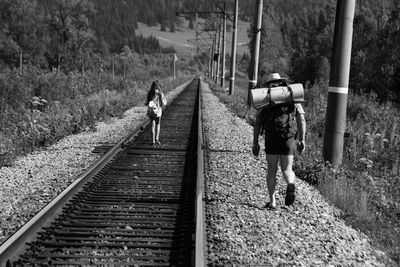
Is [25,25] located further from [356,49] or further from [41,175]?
[41,175]

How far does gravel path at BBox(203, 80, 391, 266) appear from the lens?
4.99 metres

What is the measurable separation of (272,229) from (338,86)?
13.0ft

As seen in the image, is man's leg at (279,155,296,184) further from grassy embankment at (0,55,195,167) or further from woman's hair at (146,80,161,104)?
woman's hair at (146,80,161,104)

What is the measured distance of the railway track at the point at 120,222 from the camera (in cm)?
468

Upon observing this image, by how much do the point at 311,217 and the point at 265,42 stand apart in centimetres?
8347

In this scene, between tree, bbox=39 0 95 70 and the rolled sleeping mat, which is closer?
the rolled sleeping mat

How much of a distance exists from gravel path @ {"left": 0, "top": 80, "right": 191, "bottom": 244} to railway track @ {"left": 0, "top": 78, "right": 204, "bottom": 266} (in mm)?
411

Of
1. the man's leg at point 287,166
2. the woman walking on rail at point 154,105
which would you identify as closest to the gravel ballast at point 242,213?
the man's leg at point 287,166

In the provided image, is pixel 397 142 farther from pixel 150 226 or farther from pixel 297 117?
pixel 150 226

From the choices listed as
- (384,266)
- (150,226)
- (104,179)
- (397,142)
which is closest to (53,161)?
(104,179)

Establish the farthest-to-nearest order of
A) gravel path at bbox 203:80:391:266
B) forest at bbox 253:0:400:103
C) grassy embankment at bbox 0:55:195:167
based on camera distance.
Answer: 1. forest at bbox 253:0:400:103
2. grassy embankment at bbox 0:55:195:167
3. gravel path at bbox 203:80:391:266

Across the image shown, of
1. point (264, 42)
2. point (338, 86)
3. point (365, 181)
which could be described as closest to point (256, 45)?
point (338, 86)

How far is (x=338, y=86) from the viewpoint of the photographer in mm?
8891

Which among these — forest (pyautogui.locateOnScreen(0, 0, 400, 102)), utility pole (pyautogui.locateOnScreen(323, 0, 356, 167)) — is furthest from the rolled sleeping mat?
forest (pyautogui.locateOnScreen(0, 0, 400, 102))
